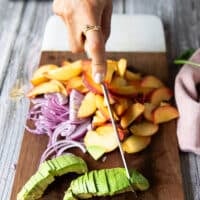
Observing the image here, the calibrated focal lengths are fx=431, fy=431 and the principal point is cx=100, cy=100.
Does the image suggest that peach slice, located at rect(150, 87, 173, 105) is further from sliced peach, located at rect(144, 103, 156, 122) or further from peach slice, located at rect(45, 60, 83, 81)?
peach slice, located at rect(45, 60, 83, 81)

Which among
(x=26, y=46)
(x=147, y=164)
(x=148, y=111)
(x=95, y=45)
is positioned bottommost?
(x=147, y=164)

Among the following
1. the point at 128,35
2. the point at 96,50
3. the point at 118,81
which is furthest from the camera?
the point at 128,35

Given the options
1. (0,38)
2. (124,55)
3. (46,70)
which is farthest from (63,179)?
(0,38)

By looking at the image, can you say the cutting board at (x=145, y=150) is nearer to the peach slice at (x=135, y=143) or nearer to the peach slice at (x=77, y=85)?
the peach slice at (x=135, y=143)

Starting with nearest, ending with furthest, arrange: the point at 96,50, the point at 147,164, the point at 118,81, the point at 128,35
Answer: the point at 96,50 < the point at 147,164 < the point at 118,81 < the point at 128,35

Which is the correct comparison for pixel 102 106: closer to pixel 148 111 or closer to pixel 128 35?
pixel 148 111

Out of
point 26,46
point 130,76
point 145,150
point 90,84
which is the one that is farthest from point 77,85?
point 26,46

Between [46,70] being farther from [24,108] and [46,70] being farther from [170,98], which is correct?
[170,98]

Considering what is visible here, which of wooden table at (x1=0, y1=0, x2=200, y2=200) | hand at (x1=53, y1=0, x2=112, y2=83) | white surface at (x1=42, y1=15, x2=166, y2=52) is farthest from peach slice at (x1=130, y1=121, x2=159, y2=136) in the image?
white surface at (x1=42, y1=15, x2=166, y2=52)
